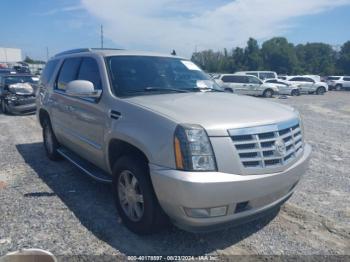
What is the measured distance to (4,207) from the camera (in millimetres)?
4117

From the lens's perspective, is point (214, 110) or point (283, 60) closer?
point (214, 110)

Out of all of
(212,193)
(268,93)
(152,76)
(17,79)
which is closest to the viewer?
(212,193)

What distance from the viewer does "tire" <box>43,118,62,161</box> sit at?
19.6 ft

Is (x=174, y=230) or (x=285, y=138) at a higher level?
(x=285, y=138)

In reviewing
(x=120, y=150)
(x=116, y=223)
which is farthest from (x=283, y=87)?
(x=116, y=223)

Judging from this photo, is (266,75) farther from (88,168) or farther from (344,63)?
(344,63)

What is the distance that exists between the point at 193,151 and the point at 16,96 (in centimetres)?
1186

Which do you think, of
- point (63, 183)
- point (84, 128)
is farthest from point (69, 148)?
point (84, 128)

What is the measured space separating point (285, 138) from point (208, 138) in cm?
89

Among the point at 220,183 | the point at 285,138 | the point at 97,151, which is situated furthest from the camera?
the point at 97,151

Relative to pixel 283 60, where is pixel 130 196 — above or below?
below

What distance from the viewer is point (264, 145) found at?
9.68 feet

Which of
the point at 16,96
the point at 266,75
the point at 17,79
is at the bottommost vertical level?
the point at 16,96

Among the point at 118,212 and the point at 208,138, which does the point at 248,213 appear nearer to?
the point at 208,138
